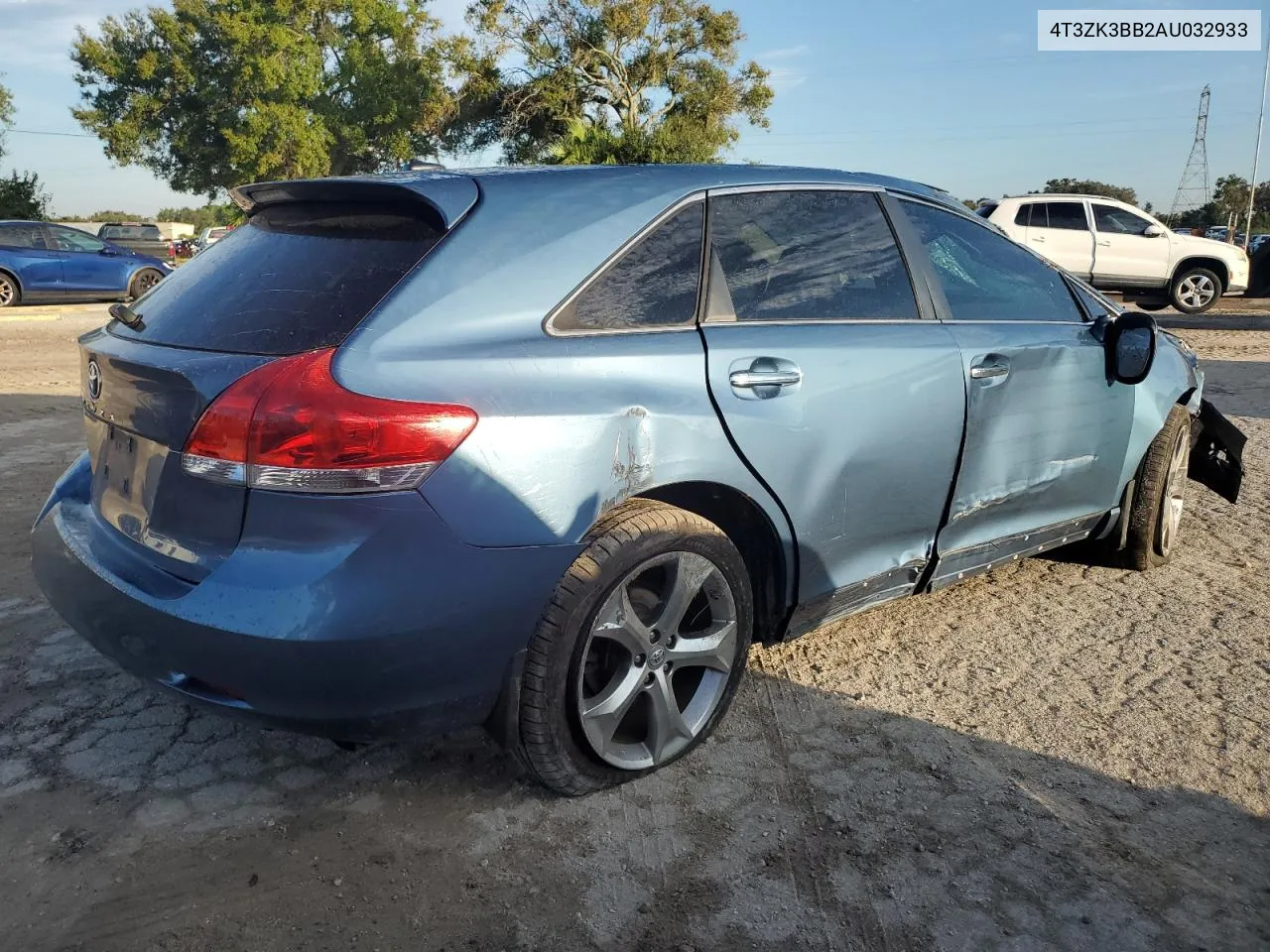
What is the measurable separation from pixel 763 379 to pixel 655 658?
0.79m

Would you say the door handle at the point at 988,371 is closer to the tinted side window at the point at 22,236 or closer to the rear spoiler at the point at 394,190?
the rear spoiler at the point at 394,190

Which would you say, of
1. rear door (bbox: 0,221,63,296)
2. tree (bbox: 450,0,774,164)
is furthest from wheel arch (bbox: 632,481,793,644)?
tree (bbox: 450,0,774,164)

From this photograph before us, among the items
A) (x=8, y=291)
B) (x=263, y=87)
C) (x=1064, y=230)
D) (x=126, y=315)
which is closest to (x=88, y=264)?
(x=8, y=291)

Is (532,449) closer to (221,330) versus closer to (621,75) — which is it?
(221,330)

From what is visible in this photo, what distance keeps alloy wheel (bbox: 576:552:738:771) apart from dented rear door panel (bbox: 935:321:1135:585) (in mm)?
988

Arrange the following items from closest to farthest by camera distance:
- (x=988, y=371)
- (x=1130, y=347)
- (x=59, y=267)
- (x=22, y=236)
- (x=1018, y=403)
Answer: (x=988, y=371)
(x=1018, y=403)
(x=1130, y=347)
(x=22, y=236)
(x=59, y=267)

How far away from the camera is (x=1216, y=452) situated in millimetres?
5008

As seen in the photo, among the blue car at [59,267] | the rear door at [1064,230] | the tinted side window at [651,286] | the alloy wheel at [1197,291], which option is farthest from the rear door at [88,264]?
the alloy wheel at [1197,291]

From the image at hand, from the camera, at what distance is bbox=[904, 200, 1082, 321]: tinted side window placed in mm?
3453

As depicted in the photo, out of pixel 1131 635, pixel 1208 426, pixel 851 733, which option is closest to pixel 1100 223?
pixel 1208 426

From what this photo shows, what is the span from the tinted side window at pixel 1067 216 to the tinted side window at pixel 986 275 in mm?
13108

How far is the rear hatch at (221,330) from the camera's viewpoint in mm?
2293

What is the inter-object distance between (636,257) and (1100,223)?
15302 millimetres

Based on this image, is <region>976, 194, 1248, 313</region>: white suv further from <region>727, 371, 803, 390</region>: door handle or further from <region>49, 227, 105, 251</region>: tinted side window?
<region>49, 227, 105, 251</region>: tinted side window
